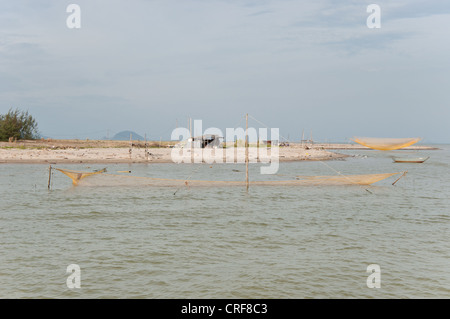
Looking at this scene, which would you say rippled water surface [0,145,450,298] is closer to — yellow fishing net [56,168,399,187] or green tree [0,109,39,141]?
yellow fishing net [56,168,399,187]

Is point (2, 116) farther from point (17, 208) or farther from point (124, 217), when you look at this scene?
point (124, 217)

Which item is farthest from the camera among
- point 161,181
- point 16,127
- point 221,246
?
point 16,127

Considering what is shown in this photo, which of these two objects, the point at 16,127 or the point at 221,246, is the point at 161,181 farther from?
the point at 16,127

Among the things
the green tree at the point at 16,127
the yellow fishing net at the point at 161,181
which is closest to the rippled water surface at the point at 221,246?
the yellow fishing net at the point at 161,181

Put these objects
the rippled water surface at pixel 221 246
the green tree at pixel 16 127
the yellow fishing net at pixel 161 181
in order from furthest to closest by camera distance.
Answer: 1. the green tree at pixel 16 127
2. the yellow fishing net at pixel 161 181
3. the rippled water surface at pixel 221 246

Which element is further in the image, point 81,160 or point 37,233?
point 81,160

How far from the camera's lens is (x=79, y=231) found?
39.6ft

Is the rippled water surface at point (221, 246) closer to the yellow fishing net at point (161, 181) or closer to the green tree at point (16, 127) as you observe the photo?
the yellow fishing net at point (161, 181)

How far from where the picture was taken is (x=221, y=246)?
10453 mm

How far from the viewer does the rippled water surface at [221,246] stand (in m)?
7.64

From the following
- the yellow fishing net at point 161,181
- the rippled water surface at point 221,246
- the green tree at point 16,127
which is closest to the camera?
the rippled water surface at point 221,246

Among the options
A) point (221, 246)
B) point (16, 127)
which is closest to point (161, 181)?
A: point (221, 246)
